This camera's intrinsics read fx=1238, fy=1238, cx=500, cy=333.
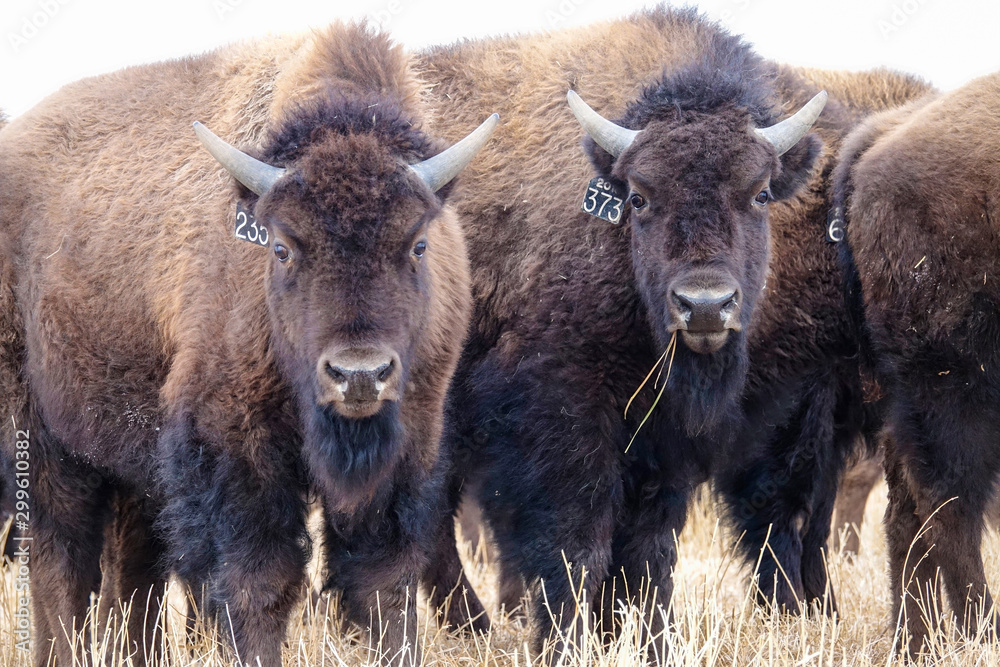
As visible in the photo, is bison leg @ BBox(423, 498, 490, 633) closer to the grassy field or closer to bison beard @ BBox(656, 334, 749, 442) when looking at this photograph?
the grassy field

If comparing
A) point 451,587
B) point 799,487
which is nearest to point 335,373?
point 451,587

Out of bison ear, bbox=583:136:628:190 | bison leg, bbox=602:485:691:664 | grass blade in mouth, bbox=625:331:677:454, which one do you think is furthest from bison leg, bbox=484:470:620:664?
bison ear, bbox=583:136:628:190

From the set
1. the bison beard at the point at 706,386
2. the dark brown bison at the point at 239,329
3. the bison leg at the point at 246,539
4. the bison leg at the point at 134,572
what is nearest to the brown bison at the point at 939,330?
the bison beard at the point at 706,386

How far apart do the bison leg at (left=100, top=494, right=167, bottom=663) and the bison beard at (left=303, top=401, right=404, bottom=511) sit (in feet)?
5.86

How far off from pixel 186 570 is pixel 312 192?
6.04 ft

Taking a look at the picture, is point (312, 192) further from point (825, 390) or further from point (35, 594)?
point (825, 390)

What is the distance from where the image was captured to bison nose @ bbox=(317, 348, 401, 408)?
4.82 meters

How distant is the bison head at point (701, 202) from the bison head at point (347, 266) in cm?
117

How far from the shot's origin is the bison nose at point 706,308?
226 inches

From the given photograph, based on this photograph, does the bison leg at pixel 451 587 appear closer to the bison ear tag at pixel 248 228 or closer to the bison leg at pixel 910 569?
the bison leg at pixel 910 569

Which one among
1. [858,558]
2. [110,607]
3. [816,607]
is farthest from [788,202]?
[110,607]

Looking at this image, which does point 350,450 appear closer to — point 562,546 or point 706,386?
point 562,546

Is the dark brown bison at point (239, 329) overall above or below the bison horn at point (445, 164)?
below

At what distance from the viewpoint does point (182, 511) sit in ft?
18.1
